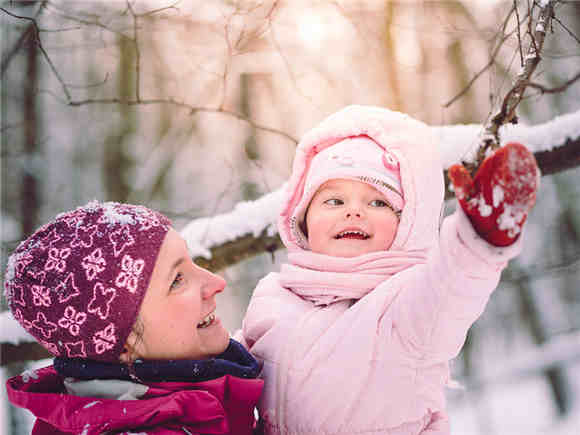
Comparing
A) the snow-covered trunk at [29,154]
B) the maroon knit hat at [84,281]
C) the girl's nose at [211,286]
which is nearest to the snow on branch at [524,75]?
the girl's nose at [211,286]

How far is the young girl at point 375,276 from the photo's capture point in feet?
2.84

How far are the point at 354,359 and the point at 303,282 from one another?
283mm

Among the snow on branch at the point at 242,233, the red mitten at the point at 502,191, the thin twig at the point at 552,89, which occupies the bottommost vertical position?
the snow on branch at the point at 242,233

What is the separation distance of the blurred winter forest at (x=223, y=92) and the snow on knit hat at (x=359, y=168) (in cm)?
89

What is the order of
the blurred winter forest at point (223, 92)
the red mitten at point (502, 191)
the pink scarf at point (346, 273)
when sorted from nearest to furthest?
the red mitten at point (502, 191) < the pink scarf at point (346, 273) < the blurred winter forest at point (223, 92)

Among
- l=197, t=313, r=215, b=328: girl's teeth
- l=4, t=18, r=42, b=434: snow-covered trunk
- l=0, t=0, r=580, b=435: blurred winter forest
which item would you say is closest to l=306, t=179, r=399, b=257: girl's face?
l=197, t=313, r=215, b=328: girl's teeth

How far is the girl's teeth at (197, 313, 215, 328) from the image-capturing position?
130 centimetres

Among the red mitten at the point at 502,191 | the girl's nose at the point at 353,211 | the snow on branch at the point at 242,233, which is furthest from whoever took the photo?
the snow on branch at the point at 242,233

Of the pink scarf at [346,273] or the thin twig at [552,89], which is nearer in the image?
the pink scarf at [346,273]

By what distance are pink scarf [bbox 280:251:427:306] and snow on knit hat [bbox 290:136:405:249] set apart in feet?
0.56

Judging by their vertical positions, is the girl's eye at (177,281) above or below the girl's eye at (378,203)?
below

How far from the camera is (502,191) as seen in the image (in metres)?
0.80

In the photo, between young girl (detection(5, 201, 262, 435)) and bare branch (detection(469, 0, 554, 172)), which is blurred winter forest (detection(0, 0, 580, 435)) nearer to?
bare branch (detection(469, 0, 554, 172))

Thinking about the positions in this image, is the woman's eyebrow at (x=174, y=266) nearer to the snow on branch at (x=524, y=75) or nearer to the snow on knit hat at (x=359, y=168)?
the snow on knit hat at (x=359, y=168)
